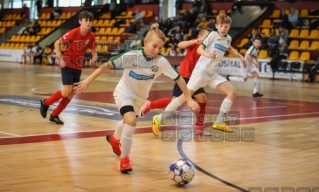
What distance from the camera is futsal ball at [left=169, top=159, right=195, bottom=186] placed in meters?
5.60

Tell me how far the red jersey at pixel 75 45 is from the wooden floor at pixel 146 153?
105 cm

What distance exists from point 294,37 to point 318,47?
1594mm

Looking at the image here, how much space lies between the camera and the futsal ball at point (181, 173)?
560 centimetres

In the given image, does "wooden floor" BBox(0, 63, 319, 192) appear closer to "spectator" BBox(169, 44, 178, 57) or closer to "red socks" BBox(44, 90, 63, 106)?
"red socks" BBox(44, 90, 63, 106)

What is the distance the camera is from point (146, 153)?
748cm

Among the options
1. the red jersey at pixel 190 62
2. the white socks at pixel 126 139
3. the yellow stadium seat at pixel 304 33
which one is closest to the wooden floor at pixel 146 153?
the white socks at pixel 126 139

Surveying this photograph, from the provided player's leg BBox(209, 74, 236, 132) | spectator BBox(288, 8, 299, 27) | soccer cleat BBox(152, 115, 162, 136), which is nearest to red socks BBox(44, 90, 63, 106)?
soccer cleat BBox(152, 115, 162, 136)

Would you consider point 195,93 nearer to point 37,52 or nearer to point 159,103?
point 159,103

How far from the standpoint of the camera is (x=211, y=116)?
11734 millimetres

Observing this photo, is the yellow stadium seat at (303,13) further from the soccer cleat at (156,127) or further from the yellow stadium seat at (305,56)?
the soccer cleat at (156,127)

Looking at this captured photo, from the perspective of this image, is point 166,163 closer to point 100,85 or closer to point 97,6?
point 100,85

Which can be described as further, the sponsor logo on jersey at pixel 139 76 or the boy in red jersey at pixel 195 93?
the boy in red jersey at pixel 195 93

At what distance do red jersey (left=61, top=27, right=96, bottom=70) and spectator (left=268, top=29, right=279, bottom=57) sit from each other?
53.6 feet

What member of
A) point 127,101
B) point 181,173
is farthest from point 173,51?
point 181,173
